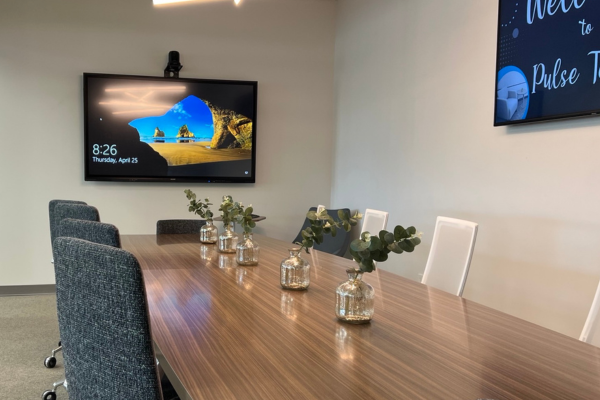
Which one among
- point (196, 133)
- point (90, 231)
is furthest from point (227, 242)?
point (196, 133)

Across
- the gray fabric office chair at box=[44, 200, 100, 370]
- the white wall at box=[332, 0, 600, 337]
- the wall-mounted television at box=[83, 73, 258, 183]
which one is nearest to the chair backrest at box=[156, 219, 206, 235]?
the gray fabric office chair at box=[44, 200, 100, 370]

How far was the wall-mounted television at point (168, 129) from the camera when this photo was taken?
5.45 meters

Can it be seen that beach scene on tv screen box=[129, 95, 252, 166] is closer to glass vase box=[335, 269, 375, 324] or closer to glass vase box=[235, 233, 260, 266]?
glass vase box=[235, 233, 260, 266]

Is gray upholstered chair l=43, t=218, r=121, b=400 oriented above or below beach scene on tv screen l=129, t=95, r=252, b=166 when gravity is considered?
below

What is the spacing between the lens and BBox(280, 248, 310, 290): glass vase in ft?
6.40

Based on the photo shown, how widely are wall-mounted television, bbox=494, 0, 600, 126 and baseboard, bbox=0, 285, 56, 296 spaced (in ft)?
16.1

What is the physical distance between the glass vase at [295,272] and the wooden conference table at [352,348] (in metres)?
0.05

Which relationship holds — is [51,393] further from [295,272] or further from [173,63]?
[173,63]

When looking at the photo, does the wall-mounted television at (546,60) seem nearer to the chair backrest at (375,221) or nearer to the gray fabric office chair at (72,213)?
the chair backrest at (375,221)

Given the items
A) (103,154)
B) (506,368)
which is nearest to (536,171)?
(506,368)

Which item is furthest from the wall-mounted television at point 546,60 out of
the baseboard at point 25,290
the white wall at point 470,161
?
the baseboard at point 25,290

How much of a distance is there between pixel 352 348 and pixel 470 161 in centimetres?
263

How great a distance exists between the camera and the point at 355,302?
5.00 ft

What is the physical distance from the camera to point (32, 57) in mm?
5332
